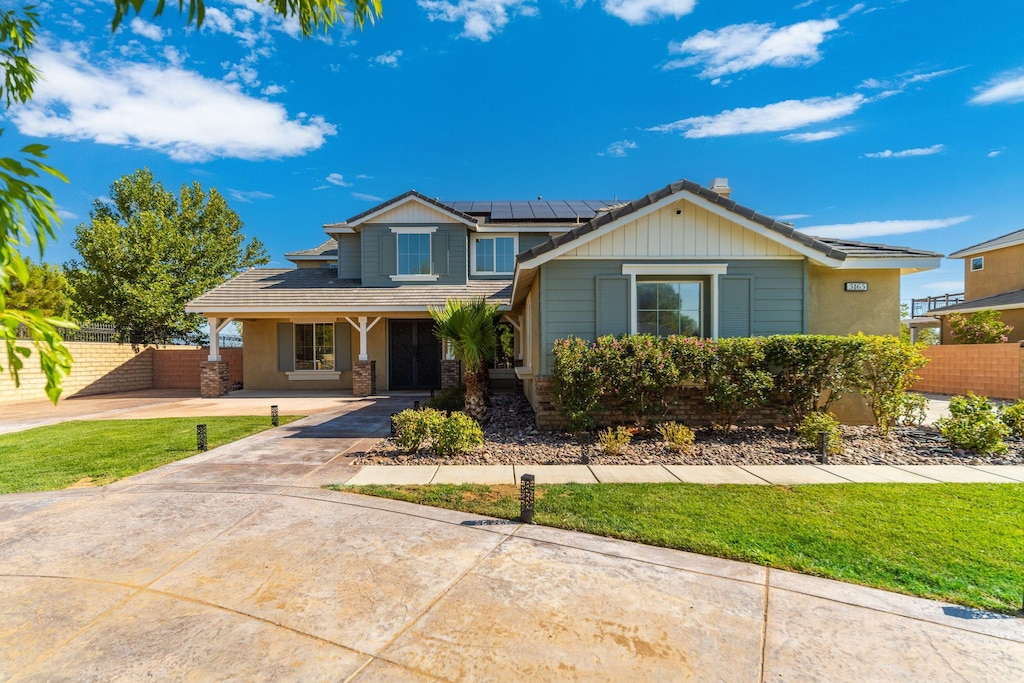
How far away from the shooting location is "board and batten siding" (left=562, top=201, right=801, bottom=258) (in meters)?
8.07

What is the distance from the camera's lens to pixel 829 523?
13.4 feet

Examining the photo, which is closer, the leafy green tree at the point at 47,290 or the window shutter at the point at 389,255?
the window shutter at the point at 389,255

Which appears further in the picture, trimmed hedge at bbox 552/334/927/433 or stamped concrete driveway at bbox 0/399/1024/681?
trimmed hedge at bbox 552/334/927/433

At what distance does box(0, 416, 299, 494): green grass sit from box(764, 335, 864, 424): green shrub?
9549 mm

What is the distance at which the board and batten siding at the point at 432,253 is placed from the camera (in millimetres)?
15781

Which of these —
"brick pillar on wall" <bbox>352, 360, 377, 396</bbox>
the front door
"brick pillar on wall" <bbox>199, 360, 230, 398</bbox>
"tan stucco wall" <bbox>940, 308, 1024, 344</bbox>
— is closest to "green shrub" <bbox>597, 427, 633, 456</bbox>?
"brick pillar on wall" <bbox>352, 360, 377, 396</bbox>

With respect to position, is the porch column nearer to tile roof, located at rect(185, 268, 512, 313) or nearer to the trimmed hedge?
tile roof, located at rect(185, 268, 512, 313)

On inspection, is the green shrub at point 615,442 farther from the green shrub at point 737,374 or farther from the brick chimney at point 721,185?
the brick chimney at point 721,185

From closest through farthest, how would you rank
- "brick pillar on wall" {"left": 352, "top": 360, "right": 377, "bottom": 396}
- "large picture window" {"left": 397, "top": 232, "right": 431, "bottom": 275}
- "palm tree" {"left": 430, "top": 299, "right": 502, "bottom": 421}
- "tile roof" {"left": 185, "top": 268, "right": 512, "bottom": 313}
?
"palm tree" {"left": 430, "top": 299, "right": 502, "bottom": 421}
"tile roof" {"left": 185, "top": 268, "right": 512, "bottom": 313}
"brick pillar on wall" {"left": 352, "top": 360, "right": 377, "bottom": 396}
"large picture window" {"left": 397, "top": 232, "right": 431, "bottom": 275}

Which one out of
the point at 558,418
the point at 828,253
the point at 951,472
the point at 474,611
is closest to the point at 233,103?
the point at 558,418

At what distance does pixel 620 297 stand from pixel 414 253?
9.85 meters

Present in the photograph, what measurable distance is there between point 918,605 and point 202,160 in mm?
26089

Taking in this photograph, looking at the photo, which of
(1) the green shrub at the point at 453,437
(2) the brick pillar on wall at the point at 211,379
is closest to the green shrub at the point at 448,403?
(1) the green shrub at the point at 453,437

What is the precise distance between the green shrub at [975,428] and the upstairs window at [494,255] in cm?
1238
